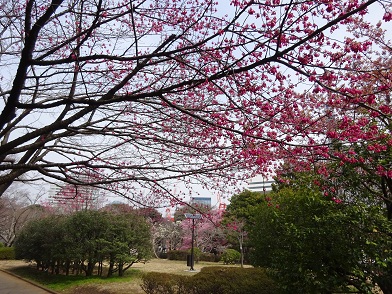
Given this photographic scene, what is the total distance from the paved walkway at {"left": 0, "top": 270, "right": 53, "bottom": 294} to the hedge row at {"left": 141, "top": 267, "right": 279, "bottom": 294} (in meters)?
4.94

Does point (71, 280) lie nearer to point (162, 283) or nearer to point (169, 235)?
point (162, 283)

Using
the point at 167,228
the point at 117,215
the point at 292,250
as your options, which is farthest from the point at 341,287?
the point at 167,228

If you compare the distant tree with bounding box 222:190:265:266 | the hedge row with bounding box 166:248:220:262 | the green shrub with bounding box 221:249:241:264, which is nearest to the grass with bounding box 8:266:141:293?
the green shrub with bounding box 221:249:241:264

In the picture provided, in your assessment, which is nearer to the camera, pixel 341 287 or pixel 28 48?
pixel 28 48

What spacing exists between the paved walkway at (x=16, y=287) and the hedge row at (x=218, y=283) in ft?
16.2

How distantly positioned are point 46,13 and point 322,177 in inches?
212

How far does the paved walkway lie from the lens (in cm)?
1035

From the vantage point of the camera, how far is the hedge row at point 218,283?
6.77 meters

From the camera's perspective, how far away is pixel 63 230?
1277cm

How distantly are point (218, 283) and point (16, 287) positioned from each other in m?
8.45

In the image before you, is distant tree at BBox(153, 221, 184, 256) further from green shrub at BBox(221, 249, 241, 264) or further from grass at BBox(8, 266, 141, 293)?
grass at BBox(8, 266, 141, 293)

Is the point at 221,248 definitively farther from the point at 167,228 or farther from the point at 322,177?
the point at 322,177

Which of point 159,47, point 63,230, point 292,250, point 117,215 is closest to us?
point 159,47

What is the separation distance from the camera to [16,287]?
11.2m
